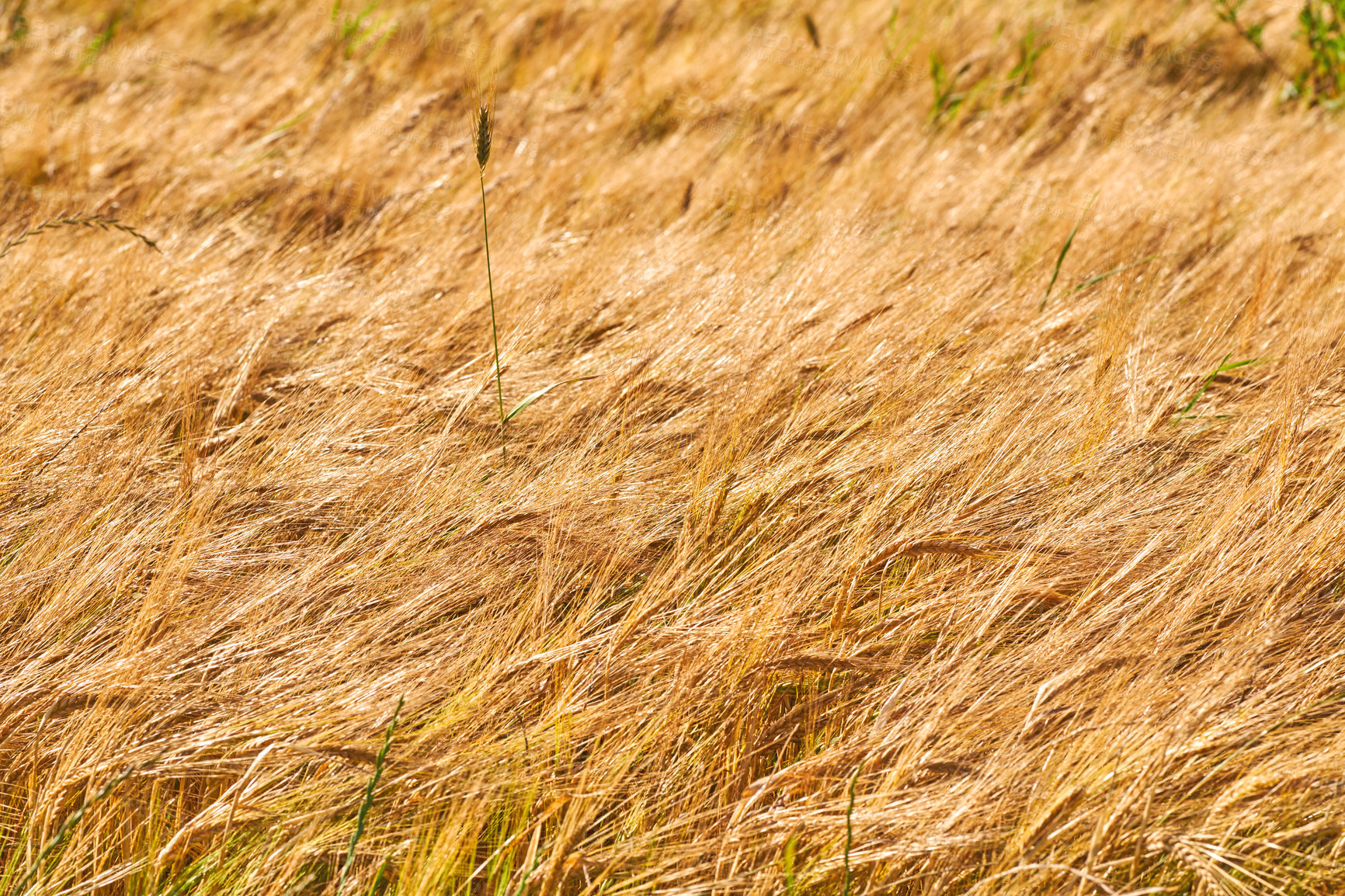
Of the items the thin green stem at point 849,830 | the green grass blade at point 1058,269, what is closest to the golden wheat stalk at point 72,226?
the thin green stem at point 849,830

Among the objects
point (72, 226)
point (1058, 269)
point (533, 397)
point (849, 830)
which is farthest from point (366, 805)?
point (72, 226)

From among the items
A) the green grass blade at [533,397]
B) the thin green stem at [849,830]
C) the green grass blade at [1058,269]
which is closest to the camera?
the thin green stem at [849,830]

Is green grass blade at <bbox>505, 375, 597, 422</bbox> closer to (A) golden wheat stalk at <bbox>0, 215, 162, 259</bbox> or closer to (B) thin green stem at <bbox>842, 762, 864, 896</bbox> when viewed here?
(A) golden wheat stalk at <bbox>0, 215, 162, 259</bbox>

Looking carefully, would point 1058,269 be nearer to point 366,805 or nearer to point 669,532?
point 669,532

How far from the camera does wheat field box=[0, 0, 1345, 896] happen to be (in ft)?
3.69

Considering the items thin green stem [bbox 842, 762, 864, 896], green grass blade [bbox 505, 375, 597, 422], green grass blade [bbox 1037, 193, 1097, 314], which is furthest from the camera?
green grass blade [bbox 1037, 193, 1097, 314]

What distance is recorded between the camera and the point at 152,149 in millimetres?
2830

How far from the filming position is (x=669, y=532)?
1486 millimetres

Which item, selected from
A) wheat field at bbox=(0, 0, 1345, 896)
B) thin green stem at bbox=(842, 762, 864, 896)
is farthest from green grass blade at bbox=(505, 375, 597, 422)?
thin green stem at bbox=(842, 762, 864, 896)

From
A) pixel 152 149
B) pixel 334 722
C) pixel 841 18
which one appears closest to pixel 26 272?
pixel 152 149

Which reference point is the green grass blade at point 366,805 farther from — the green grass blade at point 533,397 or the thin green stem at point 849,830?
the green grass blade at point 533,397

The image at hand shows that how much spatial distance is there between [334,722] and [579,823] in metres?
0.32

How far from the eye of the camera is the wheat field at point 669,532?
1.13m

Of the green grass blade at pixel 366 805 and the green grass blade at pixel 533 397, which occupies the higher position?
the green grass blade at pixel 533 397
